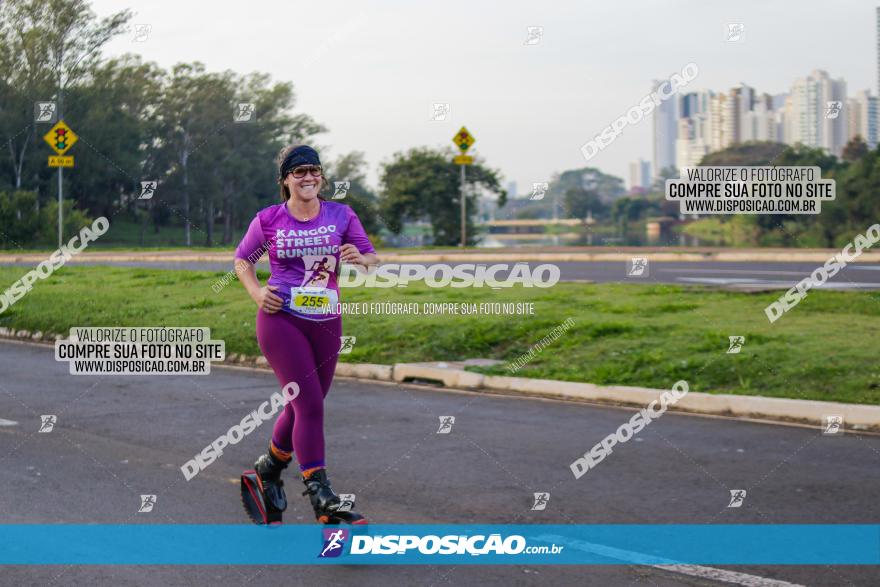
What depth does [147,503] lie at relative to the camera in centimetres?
654

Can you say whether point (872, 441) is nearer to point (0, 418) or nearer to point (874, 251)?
point (0, 418)

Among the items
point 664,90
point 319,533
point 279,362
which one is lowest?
point 319,533

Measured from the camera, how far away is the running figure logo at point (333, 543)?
5438mm

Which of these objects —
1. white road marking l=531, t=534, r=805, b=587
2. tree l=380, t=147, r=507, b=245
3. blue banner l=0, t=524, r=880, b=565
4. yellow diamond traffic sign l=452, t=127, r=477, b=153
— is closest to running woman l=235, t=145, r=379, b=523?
blue banner l=0, t=524, r=880, b=565

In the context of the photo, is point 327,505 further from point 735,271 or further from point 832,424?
point 735,271

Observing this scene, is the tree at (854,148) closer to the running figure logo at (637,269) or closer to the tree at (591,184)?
the tree at (591,184)

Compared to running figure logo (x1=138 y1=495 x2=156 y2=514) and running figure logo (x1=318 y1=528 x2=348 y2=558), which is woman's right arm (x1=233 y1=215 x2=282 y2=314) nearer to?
running figure logo (x1=318 y1=528 x2=348 y2=558)

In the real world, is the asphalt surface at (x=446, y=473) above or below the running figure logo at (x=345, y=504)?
below

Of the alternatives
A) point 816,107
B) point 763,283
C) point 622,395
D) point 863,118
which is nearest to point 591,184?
point 816,107

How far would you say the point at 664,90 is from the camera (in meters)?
17.0

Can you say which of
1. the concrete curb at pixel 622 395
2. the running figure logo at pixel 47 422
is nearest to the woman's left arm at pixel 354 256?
the running figure logo at pixel 47 422

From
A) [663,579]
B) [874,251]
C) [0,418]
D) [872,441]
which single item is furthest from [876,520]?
[874,251]

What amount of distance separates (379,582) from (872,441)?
475cm

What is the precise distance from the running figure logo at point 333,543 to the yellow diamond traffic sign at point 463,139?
2518 centimetres
